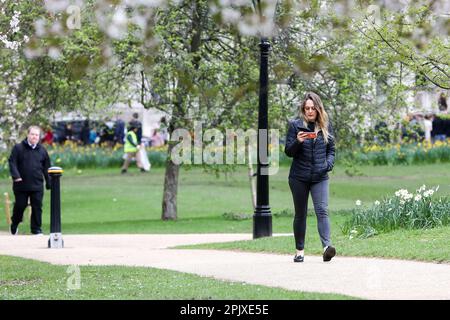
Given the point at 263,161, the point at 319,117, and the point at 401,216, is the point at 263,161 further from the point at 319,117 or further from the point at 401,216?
the point at 319,117

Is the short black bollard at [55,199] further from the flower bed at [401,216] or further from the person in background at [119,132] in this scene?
the person in background at [119,132]

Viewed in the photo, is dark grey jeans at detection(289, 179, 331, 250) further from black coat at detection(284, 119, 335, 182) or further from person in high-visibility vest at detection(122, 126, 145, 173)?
person in high-visibility vest at detection(122, 126, 145, 173)

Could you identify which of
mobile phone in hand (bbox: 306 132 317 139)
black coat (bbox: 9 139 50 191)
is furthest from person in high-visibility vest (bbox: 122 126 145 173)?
mobile phone in hand (bbox: 306 132 317 139)

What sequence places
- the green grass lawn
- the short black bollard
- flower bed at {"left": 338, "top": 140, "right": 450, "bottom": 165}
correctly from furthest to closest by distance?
flower bed at {"left": 338, "top": 140, "right": 450, "bottom": 165} < the short black bollard < the green grass lawn

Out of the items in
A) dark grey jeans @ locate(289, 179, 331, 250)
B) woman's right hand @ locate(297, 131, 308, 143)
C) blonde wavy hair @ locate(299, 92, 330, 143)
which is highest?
blonde wavy hair @ locate(299, 92, 330, 143)

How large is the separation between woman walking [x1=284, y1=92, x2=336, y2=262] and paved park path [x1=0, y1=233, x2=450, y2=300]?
563 mm

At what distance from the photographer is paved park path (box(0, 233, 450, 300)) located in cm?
948

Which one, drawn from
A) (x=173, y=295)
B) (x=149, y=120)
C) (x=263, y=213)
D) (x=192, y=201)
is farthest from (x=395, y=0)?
(x=149, y=120)

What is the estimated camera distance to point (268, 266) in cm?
1158

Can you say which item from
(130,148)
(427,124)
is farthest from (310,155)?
(427,124)

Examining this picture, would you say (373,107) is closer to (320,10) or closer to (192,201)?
(320,10)

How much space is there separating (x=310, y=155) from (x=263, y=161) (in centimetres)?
388

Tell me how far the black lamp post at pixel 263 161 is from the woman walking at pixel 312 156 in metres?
3.73

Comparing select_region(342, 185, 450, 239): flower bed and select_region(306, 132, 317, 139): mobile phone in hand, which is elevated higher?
select_region(306, 132, 317, 139): mobile phone in hand
